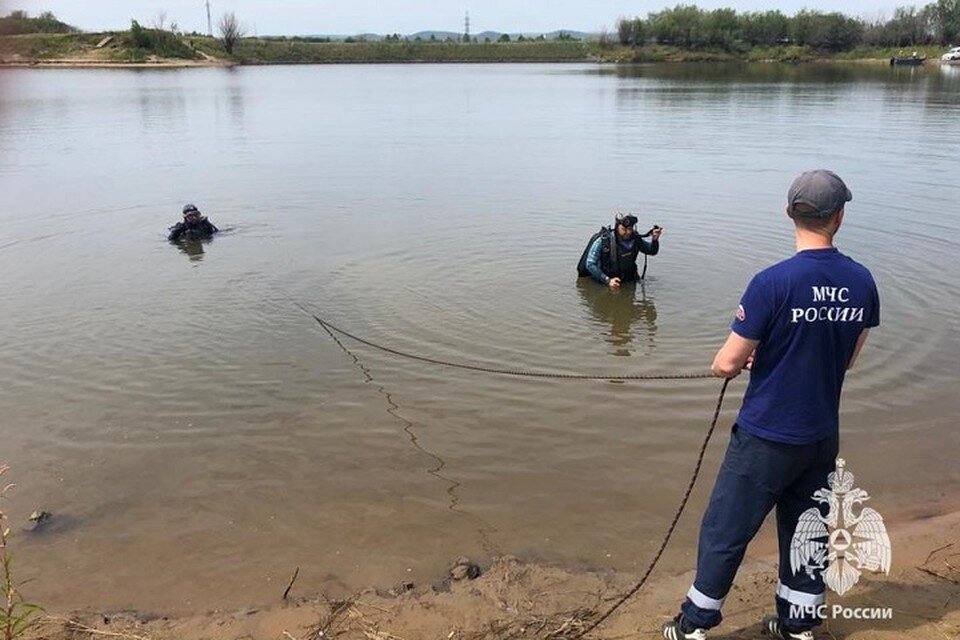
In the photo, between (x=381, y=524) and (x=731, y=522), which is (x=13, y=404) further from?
(x=731, y=522)

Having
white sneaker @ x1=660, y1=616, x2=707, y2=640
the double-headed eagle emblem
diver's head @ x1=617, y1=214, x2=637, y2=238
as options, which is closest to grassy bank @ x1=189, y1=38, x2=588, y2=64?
diver's head @ x1=617, y1=214, x2=637, y2=238

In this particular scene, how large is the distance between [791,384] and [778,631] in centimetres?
134

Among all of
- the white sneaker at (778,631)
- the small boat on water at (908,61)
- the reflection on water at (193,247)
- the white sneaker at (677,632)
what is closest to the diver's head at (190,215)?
the reflection on water at (193,247)

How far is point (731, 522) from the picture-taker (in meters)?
3.32

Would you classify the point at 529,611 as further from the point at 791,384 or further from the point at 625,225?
the point at 625,225

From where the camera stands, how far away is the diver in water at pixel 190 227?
1270cm

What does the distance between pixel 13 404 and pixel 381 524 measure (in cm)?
409

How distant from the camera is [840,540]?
4.24 metres

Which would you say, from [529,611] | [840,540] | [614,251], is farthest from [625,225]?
[529,611]

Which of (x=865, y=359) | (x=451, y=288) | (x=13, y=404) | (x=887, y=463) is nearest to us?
(x=887, y=463)

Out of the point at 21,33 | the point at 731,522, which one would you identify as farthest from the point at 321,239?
the point at 21,33

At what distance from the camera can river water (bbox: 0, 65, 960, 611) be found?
4887 millimetres

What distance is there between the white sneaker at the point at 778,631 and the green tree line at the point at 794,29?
347 feet

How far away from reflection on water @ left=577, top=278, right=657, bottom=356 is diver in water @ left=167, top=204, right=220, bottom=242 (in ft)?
21.9
